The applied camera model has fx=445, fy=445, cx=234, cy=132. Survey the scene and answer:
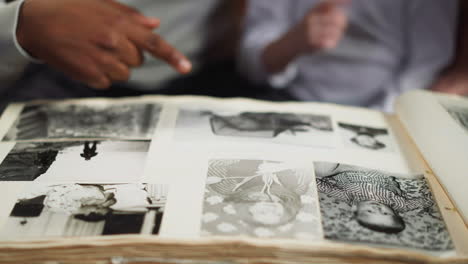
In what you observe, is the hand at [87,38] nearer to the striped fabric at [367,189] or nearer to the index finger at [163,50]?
the index finger at [163,50]

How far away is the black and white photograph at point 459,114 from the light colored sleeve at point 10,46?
0.49 meters

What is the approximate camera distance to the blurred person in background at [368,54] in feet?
2.51

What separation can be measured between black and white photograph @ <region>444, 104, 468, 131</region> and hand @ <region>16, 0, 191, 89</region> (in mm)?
305

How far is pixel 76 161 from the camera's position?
429mm

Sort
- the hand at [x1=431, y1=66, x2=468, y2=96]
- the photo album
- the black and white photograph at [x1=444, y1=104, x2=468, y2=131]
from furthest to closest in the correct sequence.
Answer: the hand at [x1=431, y1=66, x2=468, y2=96] < the black and white photograph at [x1=444, y1=104, x2=468, y2=131] < the photo album

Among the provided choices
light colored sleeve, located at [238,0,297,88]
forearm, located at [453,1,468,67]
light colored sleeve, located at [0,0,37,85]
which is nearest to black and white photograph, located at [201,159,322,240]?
light colored sleeve, located at [0,0,37,85]

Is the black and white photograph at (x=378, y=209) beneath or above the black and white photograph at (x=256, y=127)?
beneath

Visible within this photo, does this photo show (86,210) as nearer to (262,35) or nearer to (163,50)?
(163,50)

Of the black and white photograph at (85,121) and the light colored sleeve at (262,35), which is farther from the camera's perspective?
the light colored sleeve at (262,35)

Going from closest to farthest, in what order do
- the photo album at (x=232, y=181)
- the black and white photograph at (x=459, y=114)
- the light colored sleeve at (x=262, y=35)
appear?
1. the photo album at (x=232, y=181)
2. the black and white photograph at (x=459, y=114)
3. the light colored sleeve at (x=262, y=35)

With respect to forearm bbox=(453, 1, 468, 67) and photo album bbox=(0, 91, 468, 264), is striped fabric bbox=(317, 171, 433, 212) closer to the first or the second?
photo album bbox=(0, 91, 468, 264)

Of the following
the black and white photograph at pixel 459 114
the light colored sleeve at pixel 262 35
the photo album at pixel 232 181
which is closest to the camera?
the photo album at pixel 232 181

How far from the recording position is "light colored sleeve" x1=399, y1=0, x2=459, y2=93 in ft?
2.51

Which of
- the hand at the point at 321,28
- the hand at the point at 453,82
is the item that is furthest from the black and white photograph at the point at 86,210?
the hand at the point at 453,82
